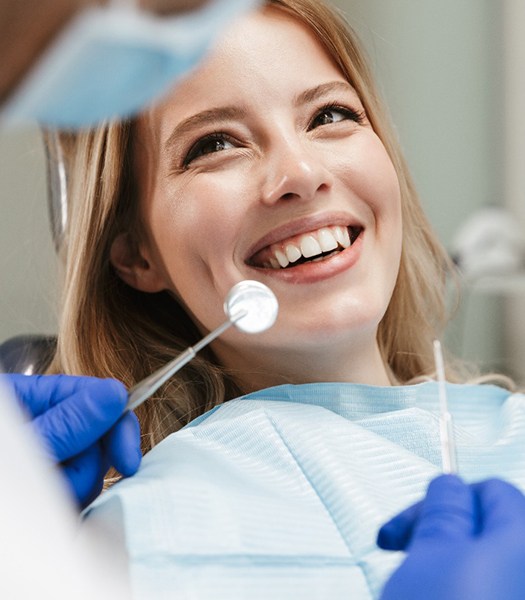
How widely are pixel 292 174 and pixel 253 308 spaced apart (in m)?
0.21

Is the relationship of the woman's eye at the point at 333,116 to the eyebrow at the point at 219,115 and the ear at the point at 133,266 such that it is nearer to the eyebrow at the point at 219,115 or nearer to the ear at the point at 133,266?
the eyebrow at the point at 219,115

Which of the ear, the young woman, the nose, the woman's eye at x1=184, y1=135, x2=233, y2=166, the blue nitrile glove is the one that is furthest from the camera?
the ear

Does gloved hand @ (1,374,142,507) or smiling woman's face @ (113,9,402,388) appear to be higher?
smiling woman's face @ (113,9,402,388)

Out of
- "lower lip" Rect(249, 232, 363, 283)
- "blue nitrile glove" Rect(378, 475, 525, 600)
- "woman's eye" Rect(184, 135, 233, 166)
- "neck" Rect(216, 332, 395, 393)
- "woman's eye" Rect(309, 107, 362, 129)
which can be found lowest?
"blue nitrile glove" Rect(378, 475, 525, 600)

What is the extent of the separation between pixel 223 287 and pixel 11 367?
1.49 ft

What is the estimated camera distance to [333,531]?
→ 2.74ft

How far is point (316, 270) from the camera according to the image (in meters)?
1.06

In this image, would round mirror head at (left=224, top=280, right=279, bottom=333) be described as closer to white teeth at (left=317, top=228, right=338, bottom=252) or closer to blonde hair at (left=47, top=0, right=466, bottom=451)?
white teeth at (left=317, top=228, right=338, bottom=252)

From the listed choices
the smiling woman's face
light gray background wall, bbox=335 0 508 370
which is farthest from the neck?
light gray background wall, bbox=335 0 508 370

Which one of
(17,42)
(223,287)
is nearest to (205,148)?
(223,287)

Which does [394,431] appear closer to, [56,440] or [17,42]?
[56,440]

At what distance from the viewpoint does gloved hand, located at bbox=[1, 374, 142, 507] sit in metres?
0.84

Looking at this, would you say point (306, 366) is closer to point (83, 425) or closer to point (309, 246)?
point (309, 246)

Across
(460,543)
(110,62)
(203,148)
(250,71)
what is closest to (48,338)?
(203,148)
